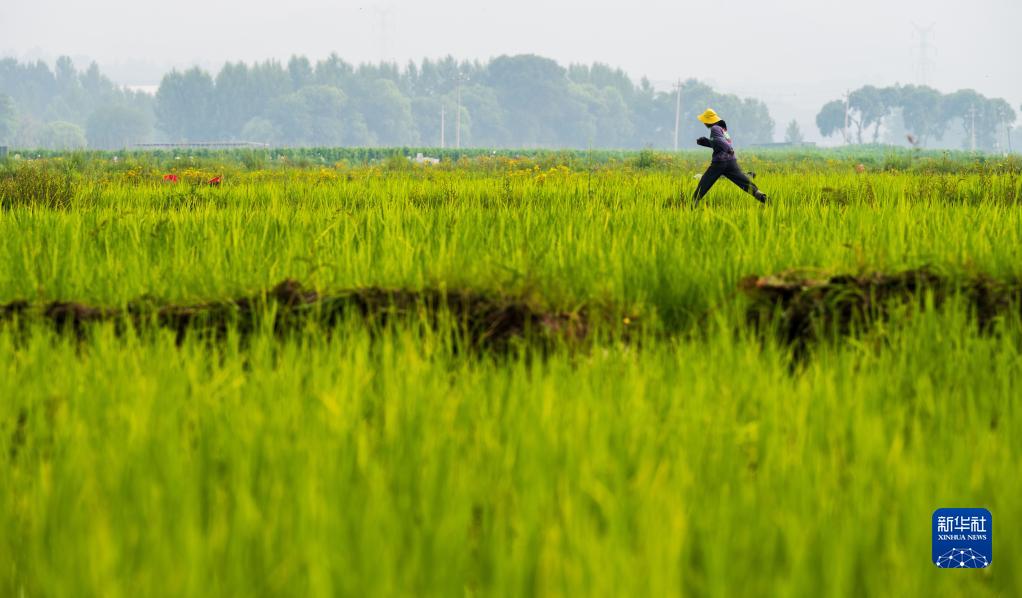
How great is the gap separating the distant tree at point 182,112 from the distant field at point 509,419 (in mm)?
115594

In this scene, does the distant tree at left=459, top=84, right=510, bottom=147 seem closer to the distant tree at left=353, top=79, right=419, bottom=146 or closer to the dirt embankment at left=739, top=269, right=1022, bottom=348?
the distant tree at left=353, top=79, right=419, bottom=146

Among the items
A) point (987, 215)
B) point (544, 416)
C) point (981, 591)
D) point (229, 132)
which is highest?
Result: point (229, 132)

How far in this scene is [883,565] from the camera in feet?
5.61

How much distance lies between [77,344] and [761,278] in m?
2.51

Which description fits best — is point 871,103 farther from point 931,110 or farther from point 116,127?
point 116,127

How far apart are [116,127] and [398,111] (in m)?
36.9

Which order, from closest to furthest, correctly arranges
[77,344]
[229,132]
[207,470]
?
[207,470] < [77,344] < [229,132]

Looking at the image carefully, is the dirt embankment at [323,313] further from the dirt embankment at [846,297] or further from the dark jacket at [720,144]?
the dark jacket at [720,144]

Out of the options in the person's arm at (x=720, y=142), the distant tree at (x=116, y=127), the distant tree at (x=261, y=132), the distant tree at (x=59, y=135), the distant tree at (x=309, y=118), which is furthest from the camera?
the distant tree at (x=116, y=127)

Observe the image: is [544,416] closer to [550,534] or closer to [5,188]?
[550,534]

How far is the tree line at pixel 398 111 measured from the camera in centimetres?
11219

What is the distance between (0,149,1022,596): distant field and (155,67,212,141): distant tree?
115594 mm

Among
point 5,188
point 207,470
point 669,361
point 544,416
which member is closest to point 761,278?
point 669,361

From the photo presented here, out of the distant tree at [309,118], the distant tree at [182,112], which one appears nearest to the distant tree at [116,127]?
the distant tree at [182,112]
